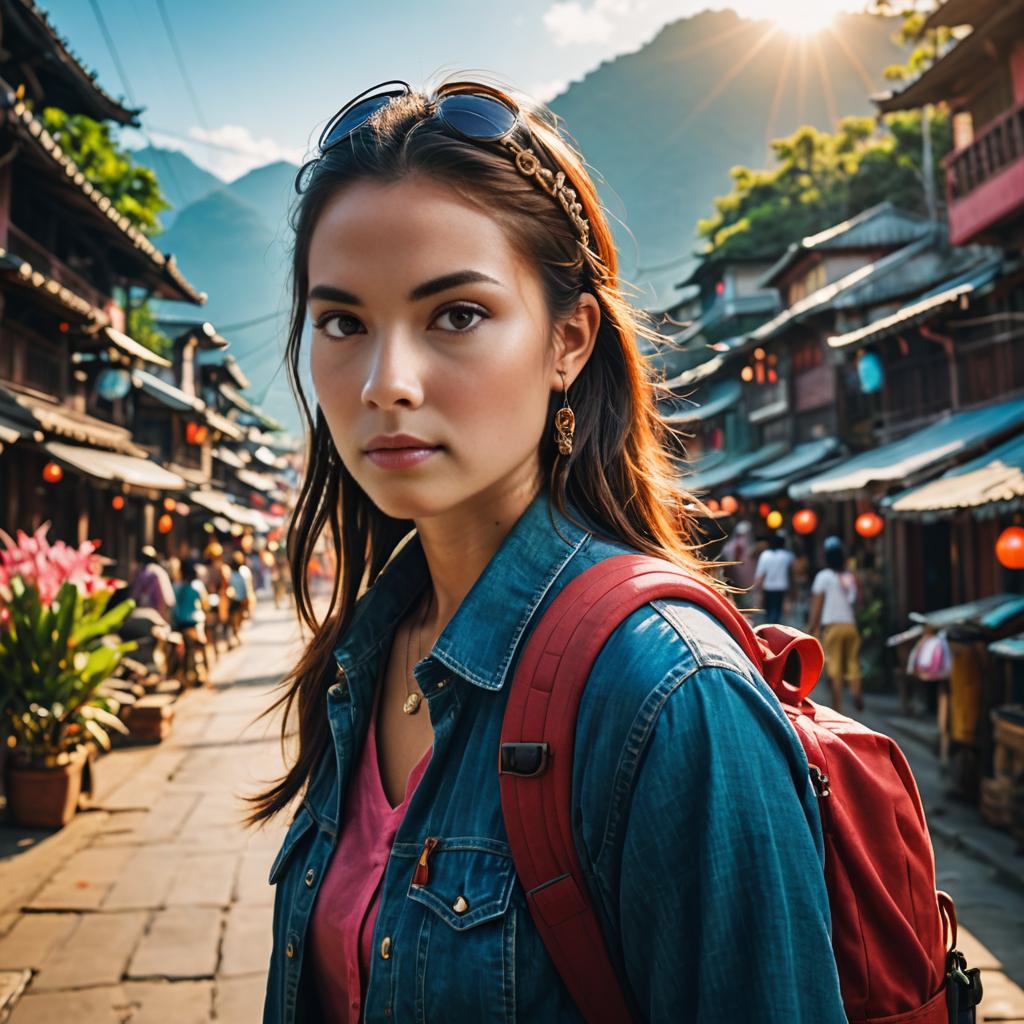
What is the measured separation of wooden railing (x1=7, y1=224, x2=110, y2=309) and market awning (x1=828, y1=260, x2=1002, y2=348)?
42.6 ft

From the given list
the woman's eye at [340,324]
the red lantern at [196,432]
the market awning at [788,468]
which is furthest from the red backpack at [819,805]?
the red lantern at [196,432]

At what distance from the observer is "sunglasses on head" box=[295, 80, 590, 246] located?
4.36 ft

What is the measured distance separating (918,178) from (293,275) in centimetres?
3018

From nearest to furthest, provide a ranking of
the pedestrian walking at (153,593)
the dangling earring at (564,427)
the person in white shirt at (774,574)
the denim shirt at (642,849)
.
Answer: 1. the denim shirt at (642,849)
2. the dangling earring at (564,427)
3. the pedestrian walking at (153,593)
4. the person in white shirt at (774,574)

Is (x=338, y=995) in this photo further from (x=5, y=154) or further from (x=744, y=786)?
(x=5, y=154)

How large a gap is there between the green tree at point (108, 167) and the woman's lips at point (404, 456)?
20810mm

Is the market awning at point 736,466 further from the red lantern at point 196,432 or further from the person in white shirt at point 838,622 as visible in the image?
the red lantern at point 196,432

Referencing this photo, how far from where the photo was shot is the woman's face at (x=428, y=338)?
123 centimetres

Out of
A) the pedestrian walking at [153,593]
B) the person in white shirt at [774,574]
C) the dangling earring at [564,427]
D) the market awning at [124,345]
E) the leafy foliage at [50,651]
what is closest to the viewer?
the dangling earring at [564,427]

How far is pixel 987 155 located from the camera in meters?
12.2

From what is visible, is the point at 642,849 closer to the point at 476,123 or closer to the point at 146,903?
the point at 476,123

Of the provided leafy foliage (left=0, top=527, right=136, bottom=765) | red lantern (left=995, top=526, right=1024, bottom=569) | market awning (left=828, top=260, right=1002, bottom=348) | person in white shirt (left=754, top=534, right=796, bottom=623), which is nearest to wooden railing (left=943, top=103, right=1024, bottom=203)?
market awning (left=828, top=260, right=1002, bottom=348)

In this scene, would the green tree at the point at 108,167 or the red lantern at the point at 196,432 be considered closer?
the green tree at the point at 108,167

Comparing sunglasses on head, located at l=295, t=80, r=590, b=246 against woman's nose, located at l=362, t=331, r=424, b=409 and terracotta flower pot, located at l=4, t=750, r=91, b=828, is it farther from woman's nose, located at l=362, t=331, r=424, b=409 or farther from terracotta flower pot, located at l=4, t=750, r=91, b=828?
terracotta flower pot, located at l=4, t=750, r=91, b=828
